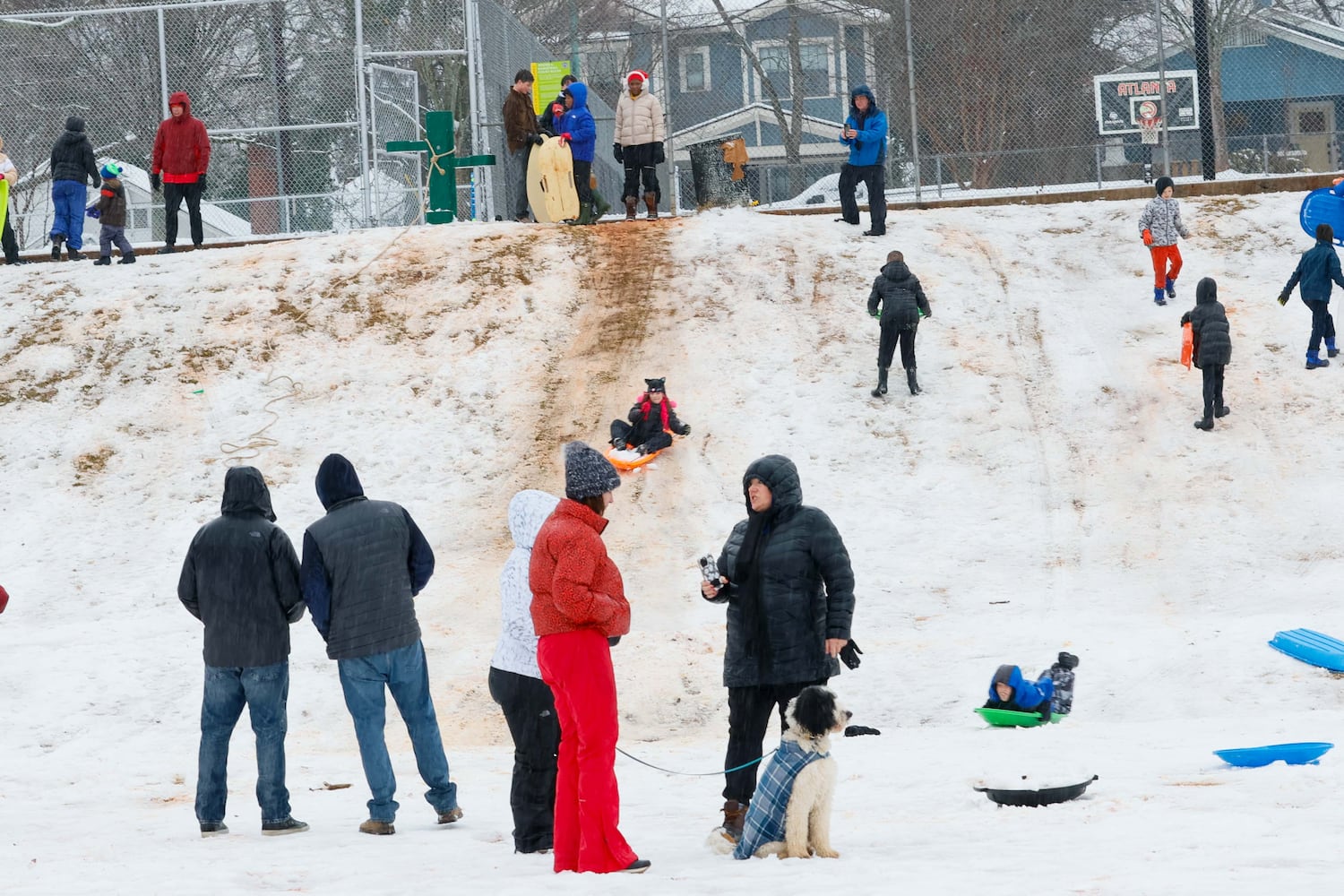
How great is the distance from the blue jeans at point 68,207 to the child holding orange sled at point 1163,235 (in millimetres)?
12228

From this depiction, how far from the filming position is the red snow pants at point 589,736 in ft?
18.3

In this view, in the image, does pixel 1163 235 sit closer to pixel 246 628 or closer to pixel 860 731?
pixel 860 731

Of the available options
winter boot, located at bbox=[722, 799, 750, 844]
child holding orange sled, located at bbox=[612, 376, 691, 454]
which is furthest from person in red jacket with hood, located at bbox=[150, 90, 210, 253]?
winter boot, located at bbox=[722, 799, 750, 844]

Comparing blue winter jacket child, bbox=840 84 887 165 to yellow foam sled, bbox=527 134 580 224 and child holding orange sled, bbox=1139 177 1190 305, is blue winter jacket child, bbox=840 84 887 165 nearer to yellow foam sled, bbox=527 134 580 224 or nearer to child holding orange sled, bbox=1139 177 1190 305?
child holding orange sled, bbox=1139 177 1190 305

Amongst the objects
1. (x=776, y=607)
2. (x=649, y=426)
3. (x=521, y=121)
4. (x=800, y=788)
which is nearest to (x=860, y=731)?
(x=776, y=607)

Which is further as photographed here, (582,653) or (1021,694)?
(1021,694)

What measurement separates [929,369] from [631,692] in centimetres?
644

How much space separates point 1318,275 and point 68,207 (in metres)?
13.9

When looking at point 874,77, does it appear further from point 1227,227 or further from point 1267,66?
point 1267,66

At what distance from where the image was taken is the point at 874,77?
1952 cm

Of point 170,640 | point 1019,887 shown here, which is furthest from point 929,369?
point 1019,887

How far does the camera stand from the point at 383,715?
664 centimetres

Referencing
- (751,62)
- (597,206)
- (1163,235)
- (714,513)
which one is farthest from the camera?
(751,62)

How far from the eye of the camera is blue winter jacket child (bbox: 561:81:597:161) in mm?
18438
